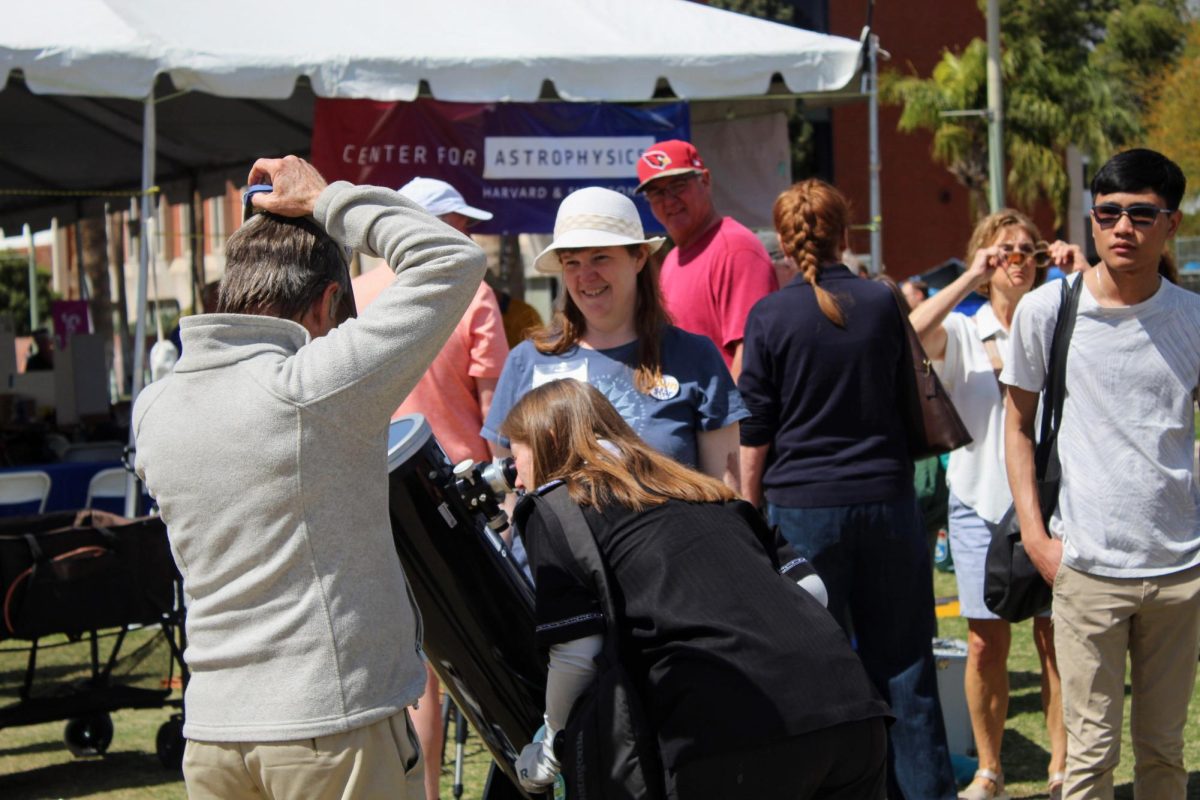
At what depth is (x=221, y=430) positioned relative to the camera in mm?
2295

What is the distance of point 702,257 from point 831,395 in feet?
2.61

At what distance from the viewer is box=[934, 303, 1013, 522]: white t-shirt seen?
509 centimetres

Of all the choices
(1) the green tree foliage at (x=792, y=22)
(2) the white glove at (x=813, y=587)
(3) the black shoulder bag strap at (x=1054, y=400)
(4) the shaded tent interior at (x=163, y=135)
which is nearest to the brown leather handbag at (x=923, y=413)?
(3) the black shoulder bag strap at (x=1054, y=400)

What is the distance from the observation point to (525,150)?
9.16 metres

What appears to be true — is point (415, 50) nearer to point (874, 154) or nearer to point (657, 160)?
point (874, 154)

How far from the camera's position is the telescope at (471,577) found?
10.1 ft

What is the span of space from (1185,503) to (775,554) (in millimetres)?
1256

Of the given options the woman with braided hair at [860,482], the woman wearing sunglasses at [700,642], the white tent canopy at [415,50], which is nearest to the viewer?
the woman wearing sunglasses at [700,642]

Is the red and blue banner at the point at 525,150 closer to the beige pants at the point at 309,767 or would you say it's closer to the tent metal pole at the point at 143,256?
the tent metal pole at the point at 143,256

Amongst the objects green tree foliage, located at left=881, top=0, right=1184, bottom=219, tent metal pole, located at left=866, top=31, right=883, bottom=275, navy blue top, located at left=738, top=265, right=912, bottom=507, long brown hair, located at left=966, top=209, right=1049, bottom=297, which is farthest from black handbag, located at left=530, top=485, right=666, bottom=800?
green tree foliage, located at left=881, top=0, right=1184, bottom=219

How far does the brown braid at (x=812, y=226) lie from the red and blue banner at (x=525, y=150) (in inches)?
174

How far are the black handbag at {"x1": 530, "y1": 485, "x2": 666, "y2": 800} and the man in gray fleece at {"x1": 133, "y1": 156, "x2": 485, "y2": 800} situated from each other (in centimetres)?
48

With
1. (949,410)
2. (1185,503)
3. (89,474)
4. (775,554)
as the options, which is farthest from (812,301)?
(89,474)

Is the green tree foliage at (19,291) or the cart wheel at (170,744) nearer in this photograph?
the cart wheel at (170,744)
